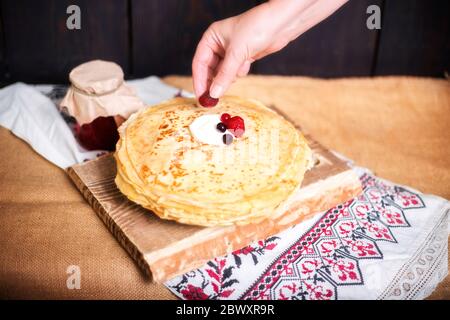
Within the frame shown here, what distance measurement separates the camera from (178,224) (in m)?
1.51

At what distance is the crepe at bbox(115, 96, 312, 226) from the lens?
1415 mm

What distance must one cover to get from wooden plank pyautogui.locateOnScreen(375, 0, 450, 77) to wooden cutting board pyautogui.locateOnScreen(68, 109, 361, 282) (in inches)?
45.3

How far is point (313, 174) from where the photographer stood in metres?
1.76

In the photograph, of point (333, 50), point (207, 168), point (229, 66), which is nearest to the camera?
point (207, 168)

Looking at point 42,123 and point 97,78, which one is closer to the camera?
point 97,78

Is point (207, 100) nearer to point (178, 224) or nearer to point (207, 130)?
point (207, 130)

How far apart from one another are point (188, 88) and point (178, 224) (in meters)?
1.26

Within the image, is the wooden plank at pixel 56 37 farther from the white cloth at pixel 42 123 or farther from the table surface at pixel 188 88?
the table surface at pixel 188 88

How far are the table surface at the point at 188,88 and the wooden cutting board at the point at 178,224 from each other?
7cm

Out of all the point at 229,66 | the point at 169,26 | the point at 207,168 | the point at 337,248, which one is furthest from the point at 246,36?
the point at 169,26

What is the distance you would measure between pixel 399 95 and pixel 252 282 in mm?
1576

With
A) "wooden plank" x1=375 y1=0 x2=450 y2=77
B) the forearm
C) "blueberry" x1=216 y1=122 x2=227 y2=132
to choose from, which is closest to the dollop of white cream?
"blueberry" x1=216 y1=122 x2=227 y2=132

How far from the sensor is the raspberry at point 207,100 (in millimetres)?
1720
